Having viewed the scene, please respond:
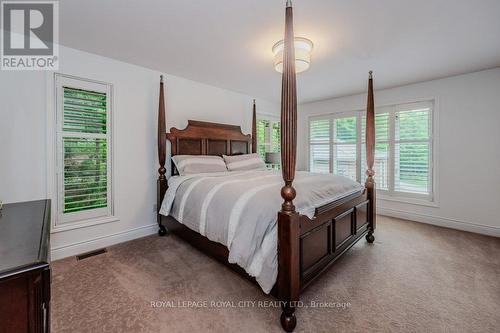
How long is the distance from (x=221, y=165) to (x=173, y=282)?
178cm

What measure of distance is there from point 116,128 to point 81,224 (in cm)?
124

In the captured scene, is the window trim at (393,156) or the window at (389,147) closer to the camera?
the window trim at (393,156)

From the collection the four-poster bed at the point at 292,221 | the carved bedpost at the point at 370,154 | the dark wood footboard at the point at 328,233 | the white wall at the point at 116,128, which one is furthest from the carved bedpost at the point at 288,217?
the white wall at the point at 116,128

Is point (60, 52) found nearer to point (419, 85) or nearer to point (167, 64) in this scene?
point (167, 64)

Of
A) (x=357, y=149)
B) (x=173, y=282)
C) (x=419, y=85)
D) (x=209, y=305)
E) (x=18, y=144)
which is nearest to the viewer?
(x=209, y=305)

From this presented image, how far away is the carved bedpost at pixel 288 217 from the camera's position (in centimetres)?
147

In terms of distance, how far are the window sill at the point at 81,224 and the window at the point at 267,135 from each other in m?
3.01

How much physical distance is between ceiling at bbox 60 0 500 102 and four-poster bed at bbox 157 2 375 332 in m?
0.57

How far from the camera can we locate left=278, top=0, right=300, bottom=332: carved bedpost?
147 centimetres

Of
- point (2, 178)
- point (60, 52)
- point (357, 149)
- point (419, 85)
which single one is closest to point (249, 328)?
point (2, 178)

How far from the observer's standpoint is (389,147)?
4.10m

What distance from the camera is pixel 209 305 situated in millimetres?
1742

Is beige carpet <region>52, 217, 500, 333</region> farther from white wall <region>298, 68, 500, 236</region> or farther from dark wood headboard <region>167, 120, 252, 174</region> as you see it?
dark wood headboard <region>167, 120, 252, 174</region>

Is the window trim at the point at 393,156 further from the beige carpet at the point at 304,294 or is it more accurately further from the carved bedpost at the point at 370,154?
the carved bedpost at the point at 370,154
